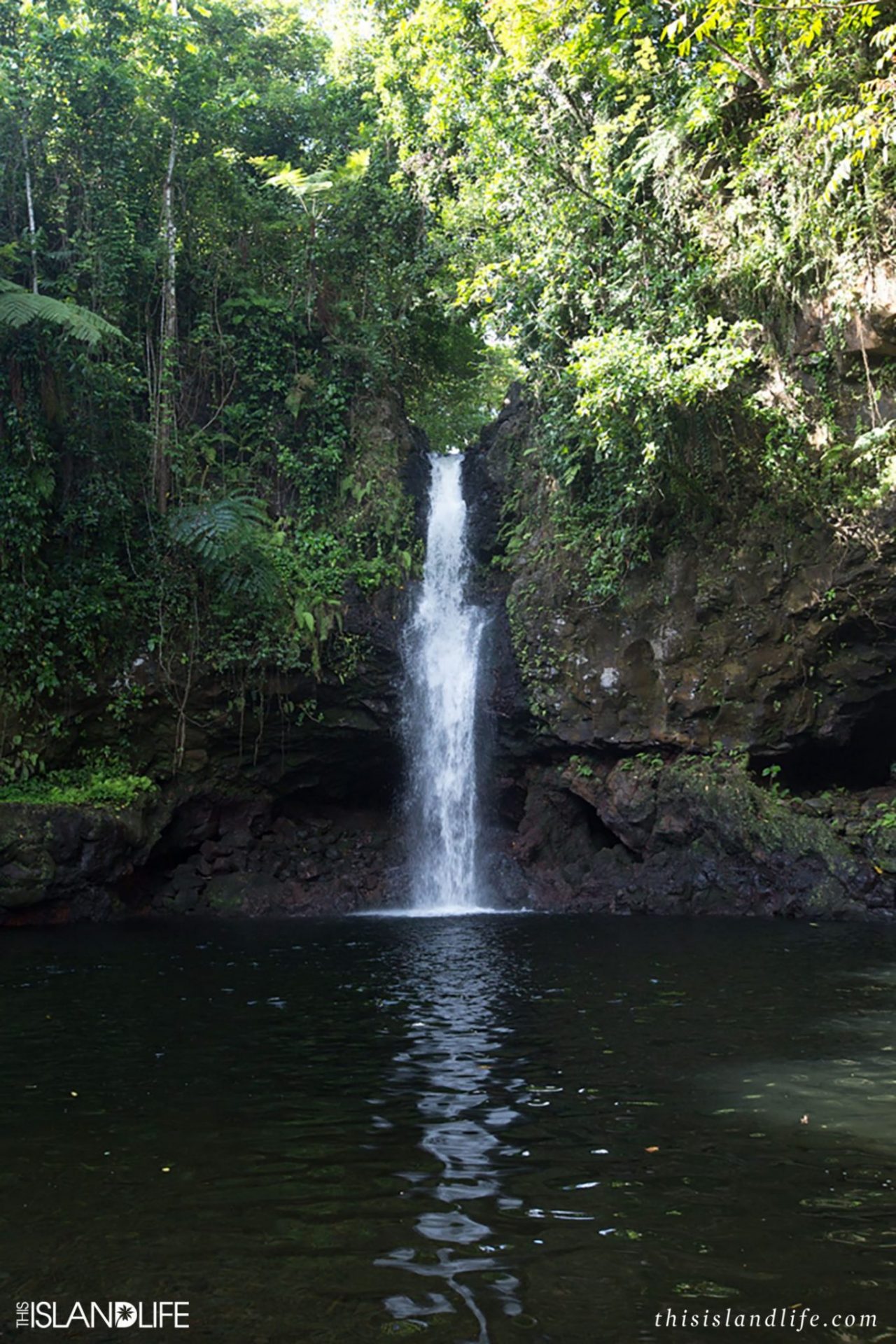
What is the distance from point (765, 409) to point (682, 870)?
6.61 m

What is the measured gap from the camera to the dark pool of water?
3.06 m

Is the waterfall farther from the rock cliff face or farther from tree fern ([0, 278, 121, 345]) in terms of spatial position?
tree fern ([0, 278, 121, 345])

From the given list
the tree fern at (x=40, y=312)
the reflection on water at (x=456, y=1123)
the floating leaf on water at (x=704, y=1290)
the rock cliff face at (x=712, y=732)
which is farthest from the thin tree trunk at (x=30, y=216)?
the floating leaf on water at (x=704, y=1290)

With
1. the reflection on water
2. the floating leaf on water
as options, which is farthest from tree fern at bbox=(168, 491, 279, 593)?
the floating leaf on water

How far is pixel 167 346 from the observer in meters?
17.2

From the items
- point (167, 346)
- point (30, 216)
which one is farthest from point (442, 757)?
point (30, 216)

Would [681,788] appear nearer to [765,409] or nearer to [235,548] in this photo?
[765,409]

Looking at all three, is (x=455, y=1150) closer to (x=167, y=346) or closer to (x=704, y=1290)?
(x=704, y=1290)

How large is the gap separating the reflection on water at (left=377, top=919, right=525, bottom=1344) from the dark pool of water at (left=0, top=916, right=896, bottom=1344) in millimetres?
18

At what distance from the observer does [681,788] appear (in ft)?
46.2

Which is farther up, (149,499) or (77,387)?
(77,387)

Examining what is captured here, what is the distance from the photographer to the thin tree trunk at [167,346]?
1648cm

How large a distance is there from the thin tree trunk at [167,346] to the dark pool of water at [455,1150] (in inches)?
392

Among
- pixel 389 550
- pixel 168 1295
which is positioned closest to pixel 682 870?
pixel 389 550
